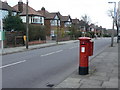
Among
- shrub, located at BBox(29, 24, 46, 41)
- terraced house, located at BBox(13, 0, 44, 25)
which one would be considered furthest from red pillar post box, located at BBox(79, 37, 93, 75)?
terraced house, located at BBox(13, 0, 44, 25)

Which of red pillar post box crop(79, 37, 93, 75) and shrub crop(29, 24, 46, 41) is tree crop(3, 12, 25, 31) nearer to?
shrub crop(29, 24, 46, 41)

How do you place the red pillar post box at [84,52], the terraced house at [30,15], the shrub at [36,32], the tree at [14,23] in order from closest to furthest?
the red pillar post box at [84,52]
the tree at [14,23]
the shrub at [36,32]
the terraced house at [30,15]

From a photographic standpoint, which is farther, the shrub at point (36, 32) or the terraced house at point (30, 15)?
the terraced house at point (30, 15)

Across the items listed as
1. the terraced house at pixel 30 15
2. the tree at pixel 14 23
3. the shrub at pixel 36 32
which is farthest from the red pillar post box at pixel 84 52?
the terraced house at pixel 30 15

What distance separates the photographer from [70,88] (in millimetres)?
7148

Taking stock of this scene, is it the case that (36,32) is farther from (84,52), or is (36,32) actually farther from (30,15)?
(84,52)

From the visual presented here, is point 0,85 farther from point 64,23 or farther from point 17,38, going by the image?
point 64,23

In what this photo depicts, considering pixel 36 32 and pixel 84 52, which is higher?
pixel 36 32

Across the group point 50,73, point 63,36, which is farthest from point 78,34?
point 50,73

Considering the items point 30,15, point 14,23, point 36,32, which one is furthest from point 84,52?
→ point 30,15

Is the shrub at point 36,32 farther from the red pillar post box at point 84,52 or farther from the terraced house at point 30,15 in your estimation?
the red pillar post box at point 84,52

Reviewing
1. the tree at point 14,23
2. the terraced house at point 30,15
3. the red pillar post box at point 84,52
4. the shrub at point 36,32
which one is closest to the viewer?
the red pillar post box at point 84,52

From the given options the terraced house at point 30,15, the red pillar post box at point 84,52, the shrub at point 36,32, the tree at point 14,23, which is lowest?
the red pillar post box at point 84,52

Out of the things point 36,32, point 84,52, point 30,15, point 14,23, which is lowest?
point 84,52
